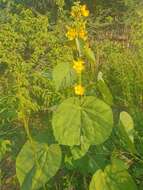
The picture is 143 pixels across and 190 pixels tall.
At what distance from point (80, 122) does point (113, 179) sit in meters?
0.31

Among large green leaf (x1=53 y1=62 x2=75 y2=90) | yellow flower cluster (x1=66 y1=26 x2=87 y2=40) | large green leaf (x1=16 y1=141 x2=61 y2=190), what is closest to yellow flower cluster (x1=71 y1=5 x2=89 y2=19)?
yellow flower cluster (x1=66 y1=26 x2=87 y2=40)

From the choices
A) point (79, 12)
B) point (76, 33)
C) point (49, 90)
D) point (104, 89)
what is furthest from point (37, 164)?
point (49, 90)

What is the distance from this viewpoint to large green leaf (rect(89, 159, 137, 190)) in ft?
7.80

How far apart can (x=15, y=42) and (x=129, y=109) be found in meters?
1.42

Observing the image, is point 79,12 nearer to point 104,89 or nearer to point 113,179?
point 104,89

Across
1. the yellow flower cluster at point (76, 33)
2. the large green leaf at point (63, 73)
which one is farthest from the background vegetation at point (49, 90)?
the yellow flower cluster at point (76, 33)

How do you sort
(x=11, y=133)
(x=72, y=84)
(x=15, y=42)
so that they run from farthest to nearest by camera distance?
(x=15, y=42)
(x=11, y=133)
(x=72, y=84)

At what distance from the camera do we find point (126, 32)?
5.76 metres

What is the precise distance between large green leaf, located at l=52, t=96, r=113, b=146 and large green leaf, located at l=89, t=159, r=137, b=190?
15 cm

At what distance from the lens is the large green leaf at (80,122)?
2.39 m

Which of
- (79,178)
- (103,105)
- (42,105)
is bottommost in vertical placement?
(79,178)

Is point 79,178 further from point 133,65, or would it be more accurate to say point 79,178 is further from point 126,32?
point 126,32

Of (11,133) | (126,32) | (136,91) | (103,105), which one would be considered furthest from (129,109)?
(126,32)

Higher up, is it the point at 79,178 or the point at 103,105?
the point at 103,105
